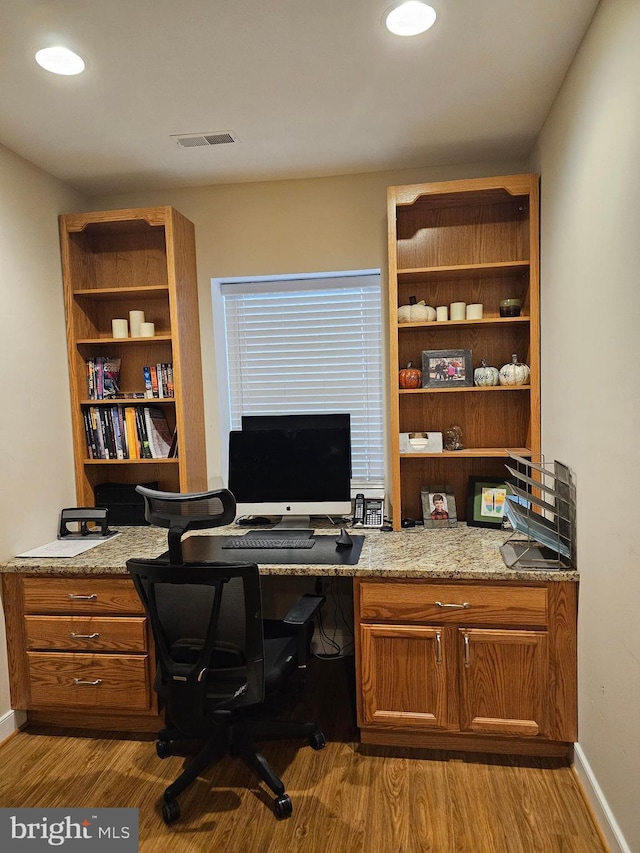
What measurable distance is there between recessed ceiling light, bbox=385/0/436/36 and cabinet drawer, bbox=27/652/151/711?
8.30ft

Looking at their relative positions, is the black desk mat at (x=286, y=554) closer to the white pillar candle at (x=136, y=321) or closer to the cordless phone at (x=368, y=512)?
the cordless phone at (x=368, y=512)

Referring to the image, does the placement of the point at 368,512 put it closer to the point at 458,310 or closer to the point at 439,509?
the point at 439,509

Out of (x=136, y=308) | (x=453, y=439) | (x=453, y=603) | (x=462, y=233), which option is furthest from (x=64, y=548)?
(x=462, y=233)

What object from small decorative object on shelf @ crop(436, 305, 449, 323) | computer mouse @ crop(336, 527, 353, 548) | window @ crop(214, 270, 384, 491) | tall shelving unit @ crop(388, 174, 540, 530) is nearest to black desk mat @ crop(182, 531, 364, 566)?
computer mouse @ crop(336, 527, 353, 548)

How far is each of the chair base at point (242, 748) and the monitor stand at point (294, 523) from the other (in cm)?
87

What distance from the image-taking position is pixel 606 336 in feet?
5.43

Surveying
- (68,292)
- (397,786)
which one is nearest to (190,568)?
(397,786)

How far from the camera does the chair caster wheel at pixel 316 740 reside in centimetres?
222

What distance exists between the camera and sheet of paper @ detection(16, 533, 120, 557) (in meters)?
2.43

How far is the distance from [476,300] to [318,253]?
875 mm

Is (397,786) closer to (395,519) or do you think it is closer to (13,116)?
(395,519)

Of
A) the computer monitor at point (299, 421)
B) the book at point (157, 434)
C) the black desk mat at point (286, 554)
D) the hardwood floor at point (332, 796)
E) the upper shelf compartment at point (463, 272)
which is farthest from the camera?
the book at point (157, 434)

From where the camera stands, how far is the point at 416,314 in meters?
2.65

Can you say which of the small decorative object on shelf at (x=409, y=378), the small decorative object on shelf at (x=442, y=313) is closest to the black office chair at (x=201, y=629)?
the small decorative object on shelf at (x=409, y=378)
